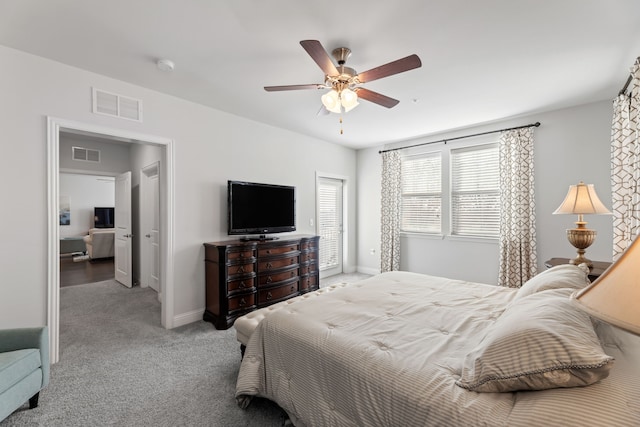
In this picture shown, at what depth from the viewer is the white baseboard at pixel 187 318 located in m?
3.16

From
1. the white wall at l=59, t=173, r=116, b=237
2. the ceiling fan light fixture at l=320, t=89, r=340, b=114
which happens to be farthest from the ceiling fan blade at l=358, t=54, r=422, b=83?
the white wall at l=59, t=173, r=116, b=237

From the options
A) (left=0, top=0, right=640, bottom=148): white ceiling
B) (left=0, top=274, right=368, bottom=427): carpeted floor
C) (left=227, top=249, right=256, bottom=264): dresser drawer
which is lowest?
(left=0, top=274, right=368, bottom=427): carpeted floor

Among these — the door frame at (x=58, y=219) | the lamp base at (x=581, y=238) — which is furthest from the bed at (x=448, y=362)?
the door frame at (x=58, y=219)

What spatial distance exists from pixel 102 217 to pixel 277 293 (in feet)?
26.7

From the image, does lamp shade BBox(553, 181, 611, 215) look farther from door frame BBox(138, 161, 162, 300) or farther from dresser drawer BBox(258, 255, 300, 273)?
door frame BBox(138, 161, 162, 300)

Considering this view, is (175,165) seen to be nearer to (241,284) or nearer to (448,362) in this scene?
(241,284)

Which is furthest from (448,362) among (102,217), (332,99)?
(102,217)

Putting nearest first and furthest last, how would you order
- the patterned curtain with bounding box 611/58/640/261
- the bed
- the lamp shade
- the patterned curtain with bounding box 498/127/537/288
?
the bed
the patterned curtain with bounding box 611/58/640/261
the lamp shade
the patterned curtain with bounding box 498/127/537/288

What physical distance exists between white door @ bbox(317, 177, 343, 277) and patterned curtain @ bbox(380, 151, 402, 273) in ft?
3.03

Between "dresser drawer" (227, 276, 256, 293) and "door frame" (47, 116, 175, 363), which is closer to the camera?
"door frame" (47, 116, 175, 363)

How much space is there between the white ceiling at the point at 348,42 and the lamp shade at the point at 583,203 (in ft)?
3.87

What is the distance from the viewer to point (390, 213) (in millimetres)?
5145

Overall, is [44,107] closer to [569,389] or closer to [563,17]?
[569,389]

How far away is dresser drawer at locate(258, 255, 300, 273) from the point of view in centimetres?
352
